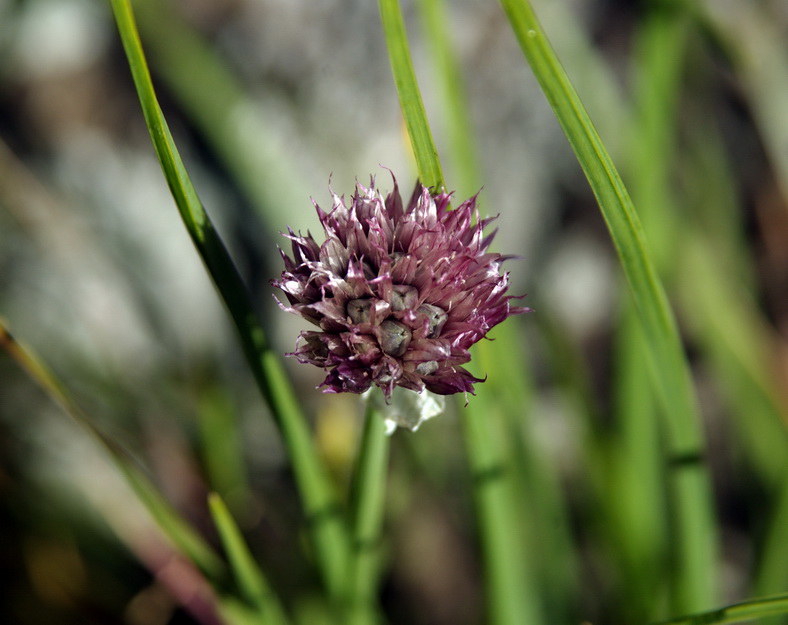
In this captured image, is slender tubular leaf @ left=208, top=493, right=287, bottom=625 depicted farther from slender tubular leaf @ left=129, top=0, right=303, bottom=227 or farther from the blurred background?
slender tubular leaf @ left=129, top=0, right=303, bottom=227

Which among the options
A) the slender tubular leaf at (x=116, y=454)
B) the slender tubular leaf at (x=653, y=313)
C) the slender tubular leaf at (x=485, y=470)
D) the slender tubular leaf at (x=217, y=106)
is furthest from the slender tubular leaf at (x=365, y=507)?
the slender tubular leaf at (x=217, y=106)

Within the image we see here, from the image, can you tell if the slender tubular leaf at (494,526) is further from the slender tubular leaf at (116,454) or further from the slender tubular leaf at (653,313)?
the slender tubular leaf at (116,454)

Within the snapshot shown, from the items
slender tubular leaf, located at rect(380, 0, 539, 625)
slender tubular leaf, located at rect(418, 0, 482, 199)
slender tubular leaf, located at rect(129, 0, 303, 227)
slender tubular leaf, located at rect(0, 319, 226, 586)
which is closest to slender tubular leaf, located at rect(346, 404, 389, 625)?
A: slender tubular leaf, located at rect(380, 0, 539, 625)

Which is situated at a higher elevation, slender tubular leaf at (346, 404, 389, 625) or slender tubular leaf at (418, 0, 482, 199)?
slender tubular leaf at (418, 0, 482, 199)

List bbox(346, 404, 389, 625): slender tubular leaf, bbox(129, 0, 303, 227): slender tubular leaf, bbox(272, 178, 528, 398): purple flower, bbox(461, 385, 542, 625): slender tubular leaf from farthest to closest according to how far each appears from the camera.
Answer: bbox(129, 0, 303, 227): slender tubular leaf, bbox(461, 385, 542, 625): slender tubular leaf, bbox(346, 404, 389, 625): slender tubular leaf, bbox(272, 178, 528, 398): purple flower

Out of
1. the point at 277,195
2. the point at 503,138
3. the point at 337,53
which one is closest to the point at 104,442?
the point at 277,195

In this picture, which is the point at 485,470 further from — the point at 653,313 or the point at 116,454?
the point at 116,454

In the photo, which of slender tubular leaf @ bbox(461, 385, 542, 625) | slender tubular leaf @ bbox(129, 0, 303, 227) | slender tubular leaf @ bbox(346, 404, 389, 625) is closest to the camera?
slender tubular leaf @ bbox(346, 404, 389, 625)
